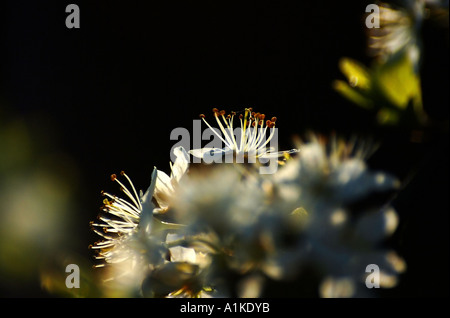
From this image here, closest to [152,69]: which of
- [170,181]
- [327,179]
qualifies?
[170,181]

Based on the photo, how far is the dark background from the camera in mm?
2322

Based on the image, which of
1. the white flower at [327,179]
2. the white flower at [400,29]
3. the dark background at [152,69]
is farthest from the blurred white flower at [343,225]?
the dark background at [152,69]

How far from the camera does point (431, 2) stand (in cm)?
47

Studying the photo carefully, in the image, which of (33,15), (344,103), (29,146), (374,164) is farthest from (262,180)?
(33,15)

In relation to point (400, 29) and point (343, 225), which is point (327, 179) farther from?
point (400, 29)

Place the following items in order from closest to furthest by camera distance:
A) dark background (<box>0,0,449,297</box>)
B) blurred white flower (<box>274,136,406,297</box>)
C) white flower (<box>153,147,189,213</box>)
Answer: blurred white flower (<box>274,136,406,297</box>) → white flower (<box>153,147,189,213</box>) → dark background (<box>0,0,449,297</box>)

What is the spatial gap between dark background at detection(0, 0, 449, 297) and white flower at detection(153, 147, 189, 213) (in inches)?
60.8

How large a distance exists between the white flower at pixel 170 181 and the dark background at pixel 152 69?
1545 mm

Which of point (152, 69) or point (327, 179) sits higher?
point (152, 69)

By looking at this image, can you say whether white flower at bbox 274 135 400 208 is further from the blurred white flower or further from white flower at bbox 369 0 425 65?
white flower at bbox 369 0 425 65

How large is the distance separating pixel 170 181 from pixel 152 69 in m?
1.96

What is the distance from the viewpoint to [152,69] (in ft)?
8.18

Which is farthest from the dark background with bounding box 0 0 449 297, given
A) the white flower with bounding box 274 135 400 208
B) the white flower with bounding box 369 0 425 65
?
the white flower with bounding box 274 135 400 208

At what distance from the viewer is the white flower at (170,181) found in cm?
58
